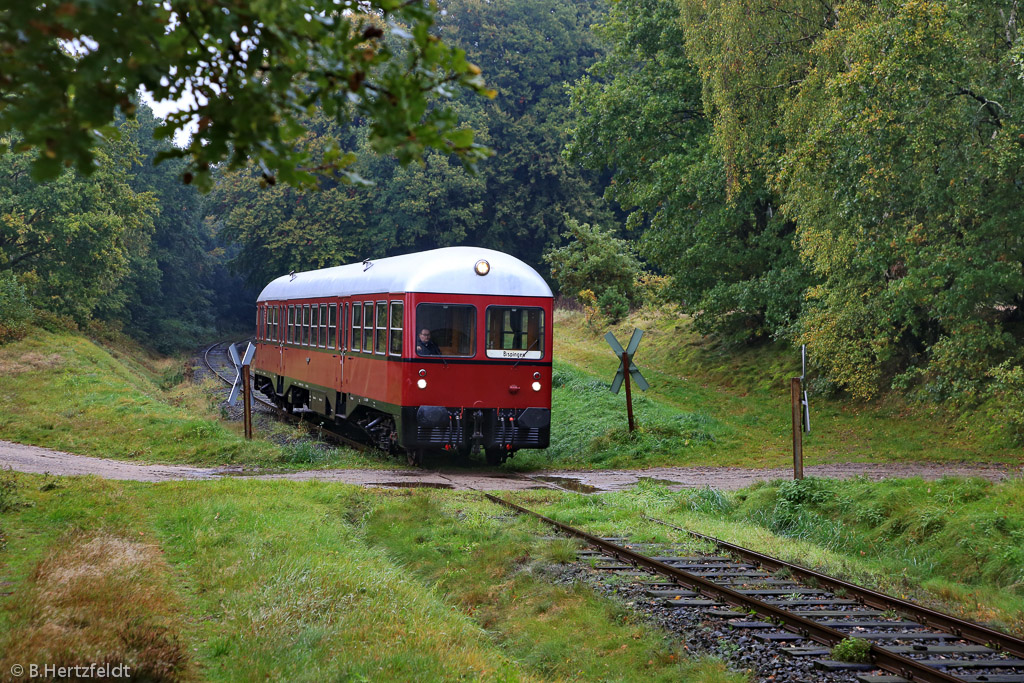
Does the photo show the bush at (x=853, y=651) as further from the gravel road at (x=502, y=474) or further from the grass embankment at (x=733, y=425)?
the grass embankment at (x=733, y=425)

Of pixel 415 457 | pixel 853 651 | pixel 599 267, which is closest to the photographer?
pixel 853 651

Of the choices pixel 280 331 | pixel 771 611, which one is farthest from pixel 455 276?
pixel 280 331

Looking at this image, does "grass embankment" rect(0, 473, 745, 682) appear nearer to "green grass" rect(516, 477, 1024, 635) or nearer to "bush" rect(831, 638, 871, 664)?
"bush" rect(831, 638, 871, 664)

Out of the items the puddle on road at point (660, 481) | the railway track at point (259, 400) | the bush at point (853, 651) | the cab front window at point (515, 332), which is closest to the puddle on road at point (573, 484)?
the puddle on road at point (660, 481)

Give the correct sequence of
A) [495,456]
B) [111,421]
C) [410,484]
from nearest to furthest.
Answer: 1. [410,484]
2. [495,456]
3. [111,421]

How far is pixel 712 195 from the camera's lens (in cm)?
2847

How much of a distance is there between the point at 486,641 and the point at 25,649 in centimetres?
373

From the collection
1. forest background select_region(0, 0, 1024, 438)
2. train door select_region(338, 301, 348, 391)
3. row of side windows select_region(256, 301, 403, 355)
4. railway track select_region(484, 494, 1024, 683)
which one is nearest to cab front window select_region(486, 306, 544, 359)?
row of side windows select_region(256, 301, 403, 355)

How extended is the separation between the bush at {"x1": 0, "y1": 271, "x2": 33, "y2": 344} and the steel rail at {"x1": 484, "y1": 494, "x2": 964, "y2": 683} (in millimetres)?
26737

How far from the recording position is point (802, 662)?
701 centimetres

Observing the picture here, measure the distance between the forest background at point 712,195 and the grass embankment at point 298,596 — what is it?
3485 millimetres

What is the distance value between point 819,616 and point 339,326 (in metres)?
14.2

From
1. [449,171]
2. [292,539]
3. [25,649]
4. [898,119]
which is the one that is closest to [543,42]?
[449,171]

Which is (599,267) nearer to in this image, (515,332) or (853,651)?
(515,332)
